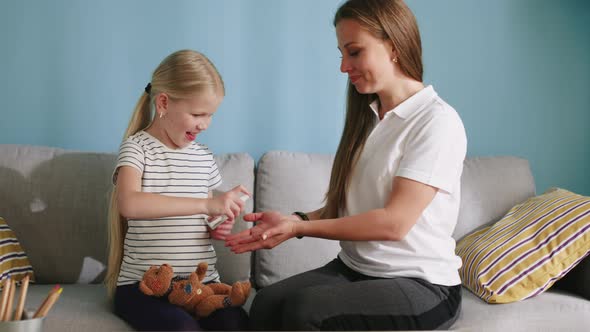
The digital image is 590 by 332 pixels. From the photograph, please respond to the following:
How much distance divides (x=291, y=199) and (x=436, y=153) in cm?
75

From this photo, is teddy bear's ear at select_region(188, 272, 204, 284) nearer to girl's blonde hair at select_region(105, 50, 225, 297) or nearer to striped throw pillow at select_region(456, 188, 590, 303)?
girl's blonde hair at select_region(105, 50, 225, 297)

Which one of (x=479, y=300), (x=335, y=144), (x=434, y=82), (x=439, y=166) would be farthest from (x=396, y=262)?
(x=434, y=82)

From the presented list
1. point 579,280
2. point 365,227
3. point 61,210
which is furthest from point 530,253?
point 61,210

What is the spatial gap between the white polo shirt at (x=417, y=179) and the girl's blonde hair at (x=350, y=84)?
61mm

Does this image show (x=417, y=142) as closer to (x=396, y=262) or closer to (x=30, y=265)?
(x=396, y=262)

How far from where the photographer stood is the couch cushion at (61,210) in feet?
6.59

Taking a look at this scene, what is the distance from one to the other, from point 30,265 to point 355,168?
1.02 m

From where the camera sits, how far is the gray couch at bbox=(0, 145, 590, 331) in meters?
1.90

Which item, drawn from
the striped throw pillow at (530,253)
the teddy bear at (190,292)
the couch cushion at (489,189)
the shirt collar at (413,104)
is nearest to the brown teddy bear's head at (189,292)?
the teddy bear at (190,292)

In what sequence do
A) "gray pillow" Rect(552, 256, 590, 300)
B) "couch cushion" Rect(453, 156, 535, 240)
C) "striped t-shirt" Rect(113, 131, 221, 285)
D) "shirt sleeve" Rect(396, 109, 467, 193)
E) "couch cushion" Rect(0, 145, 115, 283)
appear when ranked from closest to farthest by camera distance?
"shirt sleeve" Rect(396, 109, 467, 193)
"striped t-shirt" Rect(113, 131, 221, 285)
"gray pillow" Rect(552, 256, 590, 300)
"couch cushion" Rect(0, 145, 115, 283)
"couch cushion" Rect(453, 156, 535, 240)

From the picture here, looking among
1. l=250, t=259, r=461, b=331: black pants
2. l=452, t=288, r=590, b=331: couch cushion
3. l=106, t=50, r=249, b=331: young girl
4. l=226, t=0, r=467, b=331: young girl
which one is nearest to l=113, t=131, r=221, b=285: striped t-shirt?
l=106, t=50, r=249, b=331: young girl

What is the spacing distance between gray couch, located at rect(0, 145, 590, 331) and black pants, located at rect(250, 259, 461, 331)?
0.30 meters

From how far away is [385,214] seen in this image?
4.93 ft

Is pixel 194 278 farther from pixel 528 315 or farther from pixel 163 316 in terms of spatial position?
pixel 528 315
